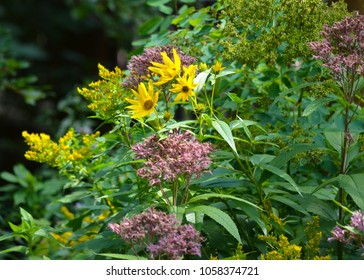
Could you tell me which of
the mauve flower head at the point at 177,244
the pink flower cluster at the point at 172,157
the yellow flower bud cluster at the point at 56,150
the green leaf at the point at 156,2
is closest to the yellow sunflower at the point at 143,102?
the pink flower cluster at the point at 172,157

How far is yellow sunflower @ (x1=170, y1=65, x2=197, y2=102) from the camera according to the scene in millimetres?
2332

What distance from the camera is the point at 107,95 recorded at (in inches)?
101

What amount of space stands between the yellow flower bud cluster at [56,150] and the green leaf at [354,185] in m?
0.97

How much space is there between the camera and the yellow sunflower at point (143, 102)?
2.37 meters

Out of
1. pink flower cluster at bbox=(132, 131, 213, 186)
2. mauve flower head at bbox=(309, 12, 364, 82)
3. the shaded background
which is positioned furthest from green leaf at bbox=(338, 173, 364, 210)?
the shaded background

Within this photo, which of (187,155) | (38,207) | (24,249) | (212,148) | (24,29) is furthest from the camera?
(24,29)

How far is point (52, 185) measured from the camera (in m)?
4.27

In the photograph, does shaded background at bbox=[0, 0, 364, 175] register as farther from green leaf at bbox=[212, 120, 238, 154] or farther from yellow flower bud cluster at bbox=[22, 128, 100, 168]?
green leaf at bbox=[212, 120, 238, 154]

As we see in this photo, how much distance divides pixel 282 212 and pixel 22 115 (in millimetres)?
5950

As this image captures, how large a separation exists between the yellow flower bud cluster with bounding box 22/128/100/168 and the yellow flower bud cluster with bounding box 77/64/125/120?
0.38m

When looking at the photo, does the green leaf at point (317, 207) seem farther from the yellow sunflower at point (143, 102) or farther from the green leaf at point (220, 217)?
the yellow sunflower at point (143, 102)

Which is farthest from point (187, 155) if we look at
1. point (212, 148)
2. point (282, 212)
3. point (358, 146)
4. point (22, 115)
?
point (22, 115)
